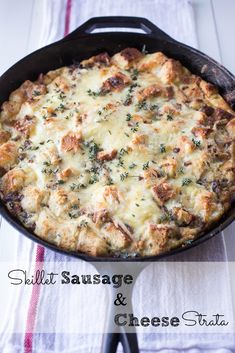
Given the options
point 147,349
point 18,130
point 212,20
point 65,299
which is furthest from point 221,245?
point 212,20

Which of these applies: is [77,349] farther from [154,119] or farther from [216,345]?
[154,119]

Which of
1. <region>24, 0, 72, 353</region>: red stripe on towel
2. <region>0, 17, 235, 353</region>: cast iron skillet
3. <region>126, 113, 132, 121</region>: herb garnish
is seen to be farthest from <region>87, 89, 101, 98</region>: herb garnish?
<region>24, 0, 72, 353</region>: red stripe on towel

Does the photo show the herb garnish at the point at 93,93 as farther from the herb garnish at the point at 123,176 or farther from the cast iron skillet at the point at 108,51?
the herb garnish at the point at 123,176

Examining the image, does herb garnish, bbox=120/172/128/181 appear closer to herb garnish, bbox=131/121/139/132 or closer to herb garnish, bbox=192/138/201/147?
herb garnish, bbox=131/121/139/132

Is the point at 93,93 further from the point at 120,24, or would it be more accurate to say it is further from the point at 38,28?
the point at 38,28

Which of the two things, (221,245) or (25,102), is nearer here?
(221,245)

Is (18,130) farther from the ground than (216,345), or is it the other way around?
(18,130)

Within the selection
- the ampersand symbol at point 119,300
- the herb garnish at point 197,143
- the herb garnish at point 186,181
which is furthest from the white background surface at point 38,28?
the ampersand symbol at point 119,300
